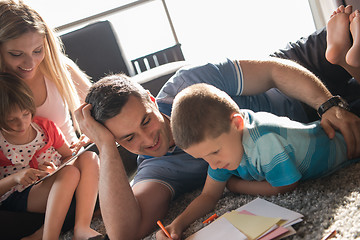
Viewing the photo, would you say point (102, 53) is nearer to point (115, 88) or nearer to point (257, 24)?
point (115, 88)

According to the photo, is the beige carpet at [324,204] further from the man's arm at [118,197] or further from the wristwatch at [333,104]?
the wristwatch at [333,104]

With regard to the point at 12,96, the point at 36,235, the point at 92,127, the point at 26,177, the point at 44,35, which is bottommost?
the point at 36,235

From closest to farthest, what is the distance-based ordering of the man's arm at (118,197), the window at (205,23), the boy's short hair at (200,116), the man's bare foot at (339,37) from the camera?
1. the boy's short hair at (200,116)
2. the man's arm at (118,197)
3. the man's bare foot at (339,37)
4. the window at (205,23)

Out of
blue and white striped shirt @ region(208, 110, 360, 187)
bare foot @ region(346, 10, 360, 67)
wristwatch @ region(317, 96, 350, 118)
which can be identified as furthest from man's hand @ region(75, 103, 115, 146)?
bare foot @ region(346, 10, 360, 67)

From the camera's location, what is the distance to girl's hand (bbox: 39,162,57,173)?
5.02 feet

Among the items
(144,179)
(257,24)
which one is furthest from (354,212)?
(257,24)

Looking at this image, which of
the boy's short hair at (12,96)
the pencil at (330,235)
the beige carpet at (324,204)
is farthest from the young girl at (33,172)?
the pencil at (330,235)

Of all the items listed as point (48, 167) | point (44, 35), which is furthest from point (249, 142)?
point (44, 35)

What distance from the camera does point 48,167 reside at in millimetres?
1541

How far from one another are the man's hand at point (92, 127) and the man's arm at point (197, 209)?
34 centimetres

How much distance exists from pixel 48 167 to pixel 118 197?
0.53 metres

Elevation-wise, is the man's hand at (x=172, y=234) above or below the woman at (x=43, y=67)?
below

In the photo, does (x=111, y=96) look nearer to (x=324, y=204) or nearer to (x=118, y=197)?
(x=118, y=197)

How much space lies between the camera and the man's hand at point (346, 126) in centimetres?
104
